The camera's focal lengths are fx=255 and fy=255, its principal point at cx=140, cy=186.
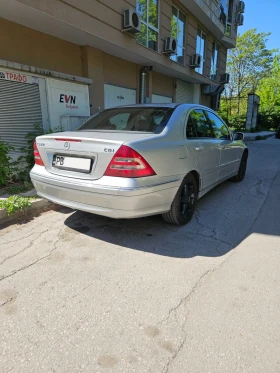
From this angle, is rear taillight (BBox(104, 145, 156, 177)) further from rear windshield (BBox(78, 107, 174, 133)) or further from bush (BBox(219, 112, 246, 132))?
bush (BBox(219, 112, 246, 132))

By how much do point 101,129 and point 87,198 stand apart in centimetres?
115

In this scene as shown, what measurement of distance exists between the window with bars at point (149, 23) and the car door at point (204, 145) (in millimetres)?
6258

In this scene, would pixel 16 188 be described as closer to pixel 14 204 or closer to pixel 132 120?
pixel 14 204

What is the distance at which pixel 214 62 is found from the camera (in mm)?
16531

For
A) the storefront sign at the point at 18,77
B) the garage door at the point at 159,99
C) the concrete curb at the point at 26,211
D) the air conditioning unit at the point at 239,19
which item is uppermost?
the air conditioning unit at the point at 239,19

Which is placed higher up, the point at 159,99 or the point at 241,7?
the point at 241,7

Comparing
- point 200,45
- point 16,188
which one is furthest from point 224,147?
point 200,45

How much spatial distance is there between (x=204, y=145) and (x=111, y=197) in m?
1.81

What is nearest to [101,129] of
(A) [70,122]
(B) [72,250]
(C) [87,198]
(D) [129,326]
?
(C) [87,198]

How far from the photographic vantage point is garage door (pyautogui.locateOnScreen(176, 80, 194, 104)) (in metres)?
13.5

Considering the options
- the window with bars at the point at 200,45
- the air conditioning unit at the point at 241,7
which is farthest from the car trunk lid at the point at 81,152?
the air conditioning unit at the point at 241,7

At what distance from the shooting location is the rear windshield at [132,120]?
10.3ft

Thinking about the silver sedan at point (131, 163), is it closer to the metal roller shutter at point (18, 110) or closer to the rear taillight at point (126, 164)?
the rear taillight at point (126, 164)

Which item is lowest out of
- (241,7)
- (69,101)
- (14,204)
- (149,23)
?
(14,204)
